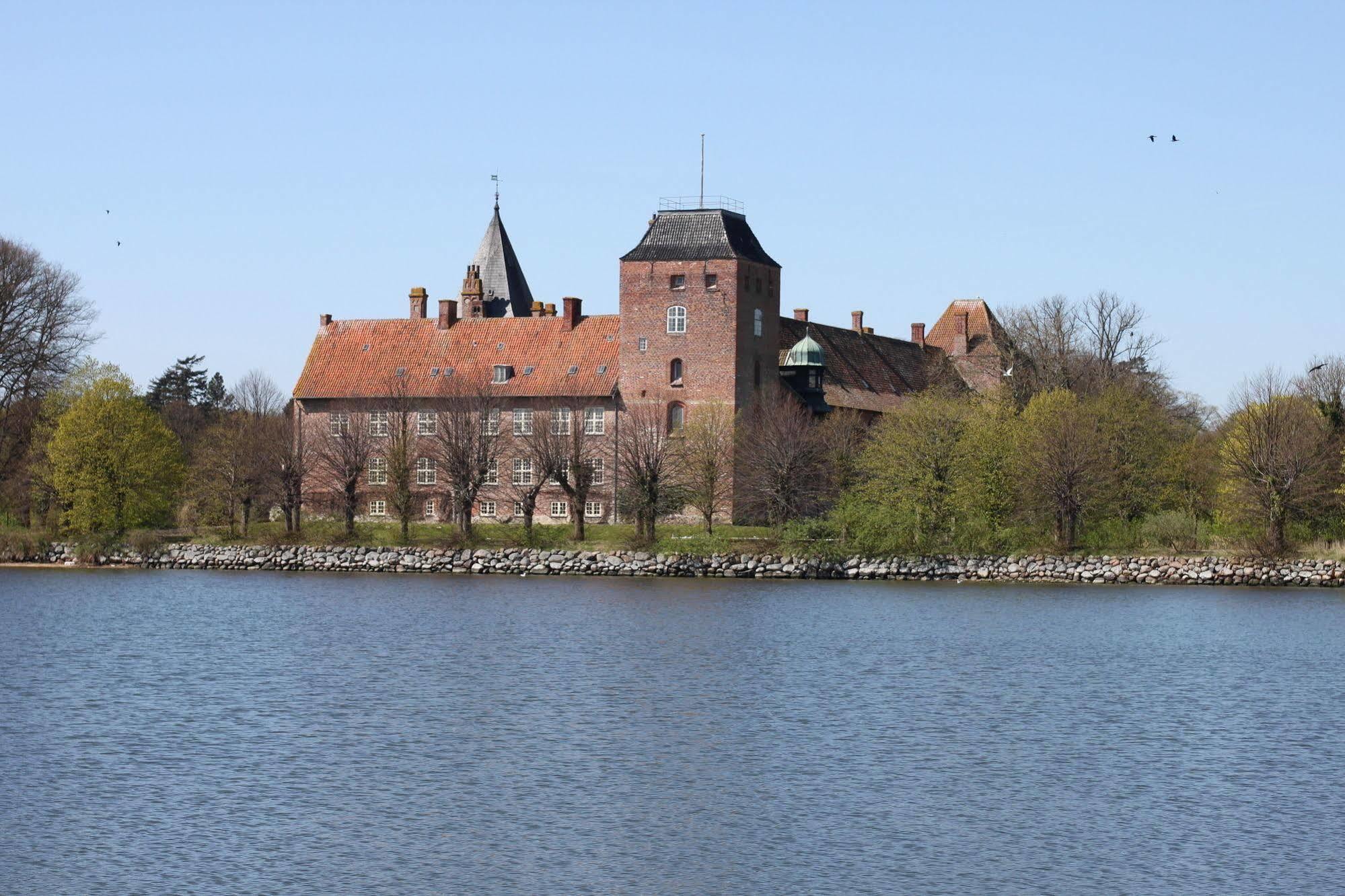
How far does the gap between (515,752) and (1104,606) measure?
24010 millimetres

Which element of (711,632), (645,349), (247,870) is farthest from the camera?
(645,349)

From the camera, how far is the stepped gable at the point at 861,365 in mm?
72250

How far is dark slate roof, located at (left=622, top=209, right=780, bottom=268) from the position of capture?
63969 millimetres

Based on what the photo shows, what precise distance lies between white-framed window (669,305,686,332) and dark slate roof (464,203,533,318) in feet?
64.7

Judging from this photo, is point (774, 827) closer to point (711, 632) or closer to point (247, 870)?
point (247, 870)

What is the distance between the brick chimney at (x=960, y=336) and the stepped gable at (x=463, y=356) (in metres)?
25.5

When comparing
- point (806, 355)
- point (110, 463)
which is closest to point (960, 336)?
point (806, 355)

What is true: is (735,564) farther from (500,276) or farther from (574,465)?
(500,276)

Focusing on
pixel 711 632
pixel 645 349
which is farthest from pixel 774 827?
pixel 645 349

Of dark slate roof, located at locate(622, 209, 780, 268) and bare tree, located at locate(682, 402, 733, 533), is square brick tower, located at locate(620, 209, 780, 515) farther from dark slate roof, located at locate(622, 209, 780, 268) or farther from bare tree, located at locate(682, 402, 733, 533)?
bare tree, located at locate(682, 402, 733, 533)

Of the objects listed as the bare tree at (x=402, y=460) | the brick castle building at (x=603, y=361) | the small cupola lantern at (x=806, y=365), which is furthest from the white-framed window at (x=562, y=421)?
the small cupola lantern at (x=806, y=365)

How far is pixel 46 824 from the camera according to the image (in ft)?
53.3

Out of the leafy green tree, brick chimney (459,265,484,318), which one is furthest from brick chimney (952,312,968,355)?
the leafy green tree

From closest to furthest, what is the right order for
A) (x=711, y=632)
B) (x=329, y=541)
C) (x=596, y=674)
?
(x=596, y=674)
(x=711, y=632)
(x=329, y=541)
